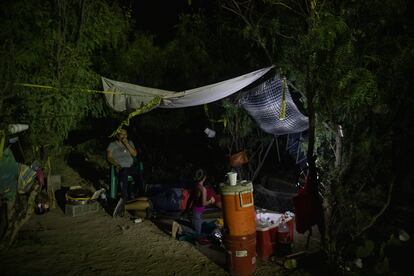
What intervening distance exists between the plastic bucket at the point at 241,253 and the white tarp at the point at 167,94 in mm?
2949

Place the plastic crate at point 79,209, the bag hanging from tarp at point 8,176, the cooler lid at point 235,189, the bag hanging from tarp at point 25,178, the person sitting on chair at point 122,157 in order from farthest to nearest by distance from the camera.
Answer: the person sitting on chair at point 122,157 < the plastic crate at point 79,209 < the bag hanging from tarp at point 25,178 < the bag hanging from tarp at point 8,176 < the cooler lid at point 235,189

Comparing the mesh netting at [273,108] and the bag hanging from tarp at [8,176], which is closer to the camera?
the bag hanging from tarp at [8,176]

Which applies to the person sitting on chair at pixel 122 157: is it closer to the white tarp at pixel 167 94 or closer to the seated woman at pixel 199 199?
the white tarp at pixel 167 94

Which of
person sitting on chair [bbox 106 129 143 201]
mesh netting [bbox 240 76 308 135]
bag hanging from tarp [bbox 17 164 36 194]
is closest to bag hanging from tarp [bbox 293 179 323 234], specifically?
mesh netting [bbox 240 76 308 135]

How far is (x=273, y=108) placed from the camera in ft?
23.6

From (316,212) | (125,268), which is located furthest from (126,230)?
(316,212)

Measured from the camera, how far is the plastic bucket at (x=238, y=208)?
4.39 m

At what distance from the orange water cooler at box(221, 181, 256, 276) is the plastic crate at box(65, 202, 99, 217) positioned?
4.11m

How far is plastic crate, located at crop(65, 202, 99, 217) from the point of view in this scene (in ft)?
24.2

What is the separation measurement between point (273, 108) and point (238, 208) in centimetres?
332

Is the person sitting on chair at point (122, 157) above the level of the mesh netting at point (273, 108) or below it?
below

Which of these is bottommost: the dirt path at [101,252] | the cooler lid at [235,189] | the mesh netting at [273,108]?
the dirt path at [101,252]

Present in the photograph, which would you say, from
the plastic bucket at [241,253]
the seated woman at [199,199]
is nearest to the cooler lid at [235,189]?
the plastic bucket at [241,253]

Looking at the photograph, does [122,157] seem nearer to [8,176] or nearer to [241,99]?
[8,176]
